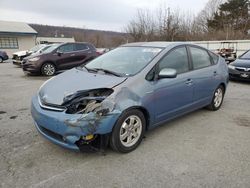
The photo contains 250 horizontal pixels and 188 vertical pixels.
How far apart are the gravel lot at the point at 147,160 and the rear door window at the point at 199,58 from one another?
44.7 inches

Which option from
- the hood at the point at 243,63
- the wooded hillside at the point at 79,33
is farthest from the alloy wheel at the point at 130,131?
the wooded hillside at the point at 79,33

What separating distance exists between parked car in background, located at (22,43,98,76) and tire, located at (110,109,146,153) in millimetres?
8052

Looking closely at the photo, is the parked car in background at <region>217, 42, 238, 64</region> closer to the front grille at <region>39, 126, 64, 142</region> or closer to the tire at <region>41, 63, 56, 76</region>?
the tire at <region>41, 63, 56, 76</region>

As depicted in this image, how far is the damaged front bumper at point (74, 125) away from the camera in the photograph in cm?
275

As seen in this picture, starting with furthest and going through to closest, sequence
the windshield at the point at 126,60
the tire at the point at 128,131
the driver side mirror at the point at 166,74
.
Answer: the windshield at the point at 126,60 < the driver side mirror at the point at 166,74 < the tire at the point at 128,131

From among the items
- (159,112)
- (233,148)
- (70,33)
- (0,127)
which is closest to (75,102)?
(159,112)

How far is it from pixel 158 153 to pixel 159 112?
2.12ft

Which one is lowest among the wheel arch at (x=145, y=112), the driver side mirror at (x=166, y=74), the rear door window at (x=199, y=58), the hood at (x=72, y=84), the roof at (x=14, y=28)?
the wheel arch at (x=145, y=112)

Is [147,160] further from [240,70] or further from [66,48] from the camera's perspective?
[66,48]

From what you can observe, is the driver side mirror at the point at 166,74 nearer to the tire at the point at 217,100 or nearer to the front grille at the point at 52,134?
the front grille at the point at 52,134

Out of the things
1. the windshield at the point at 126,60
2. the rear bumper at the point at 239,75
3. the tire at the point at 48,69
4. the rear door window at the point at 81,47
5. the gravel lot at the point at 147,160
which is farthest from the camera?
the rear door window at the point at 81,47

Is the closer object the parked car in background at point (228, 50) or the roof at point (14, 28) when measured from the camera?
the parked car in background at point (228, 50)

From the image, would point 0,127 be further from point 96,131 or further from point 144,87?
point 144,87

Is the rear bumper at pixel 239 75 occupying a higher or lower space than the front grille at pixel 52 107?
lower
